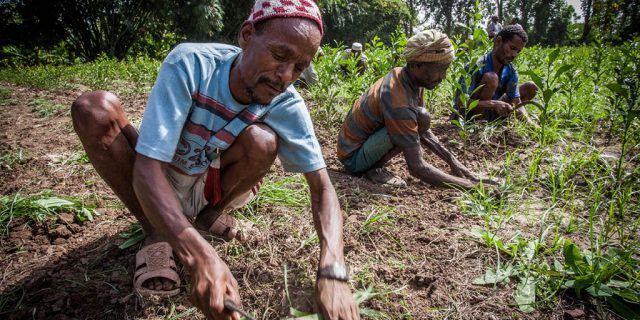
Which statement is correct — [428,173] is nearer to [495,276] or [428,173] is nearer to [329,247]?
[495,276]

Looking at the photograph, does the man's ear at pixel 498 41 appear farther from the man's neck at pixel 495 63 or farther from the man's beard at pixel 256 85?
the man's beard at pixel 256 85

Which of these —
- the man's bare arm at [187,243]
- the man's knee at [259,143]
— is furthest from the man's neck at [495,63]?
the man's bare arm at [187,243]

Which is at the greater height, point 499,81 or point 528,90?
point 499,81

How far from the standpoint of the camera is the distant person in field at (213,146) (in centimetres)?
109

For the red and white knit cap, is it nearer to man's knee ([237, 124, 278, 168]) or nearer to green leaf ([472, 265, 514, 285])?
man's knee ([237, 124, 278, 168])

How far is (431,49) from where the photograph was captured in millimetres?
2244

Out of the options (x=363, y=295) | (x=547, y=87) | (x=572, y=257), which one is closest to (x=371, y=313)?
(x=363, y=295)

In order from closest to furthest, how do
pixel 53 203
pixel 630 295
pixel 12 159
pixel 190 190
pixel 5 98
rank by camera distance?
pixel 630 295, pixel 190 190, pixel 53 203, pixel 12 159, pixel 5 98

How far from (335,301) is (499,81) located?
10.5 feet

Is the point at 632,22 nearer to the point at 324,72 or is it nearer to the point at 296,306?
the point at 324,72

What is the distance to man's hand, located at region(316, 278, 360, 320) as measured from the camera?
111cm

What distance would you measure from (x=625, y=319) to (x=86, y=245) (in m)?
2.27

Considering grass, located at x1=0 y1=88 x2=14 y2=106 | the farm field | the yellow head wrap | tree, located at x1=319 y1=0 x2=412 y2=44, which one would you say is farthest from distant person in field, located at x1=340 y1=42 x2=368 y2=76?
tree, located at x1=319 y1=0 x2=412 y2=44

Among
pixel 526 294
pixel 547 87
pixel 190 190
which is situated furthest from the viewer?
pixel 547 87
